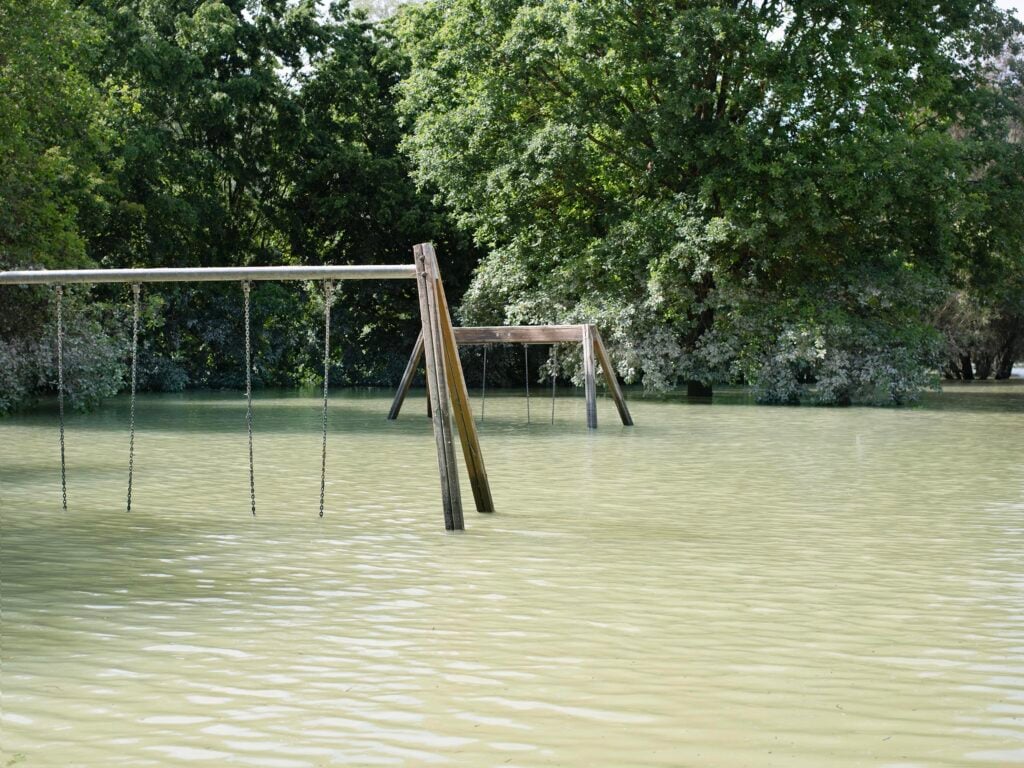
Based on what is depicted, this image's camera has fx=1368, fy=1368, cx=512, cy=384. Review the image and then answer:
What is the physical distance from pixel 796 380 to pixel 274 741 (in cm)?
2571

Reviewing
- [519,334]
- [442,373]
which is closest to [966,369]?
[519,334]

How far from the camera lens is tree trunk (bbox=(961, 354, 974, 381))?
5066cm

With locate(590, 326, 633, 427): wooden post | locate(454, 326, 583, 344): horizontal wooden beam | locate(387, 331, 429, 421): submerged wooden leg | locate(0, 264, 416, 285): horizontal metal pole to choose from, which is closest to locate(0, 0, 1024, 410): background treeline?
locate(387, 331, 429, 421): submerged wooden leg

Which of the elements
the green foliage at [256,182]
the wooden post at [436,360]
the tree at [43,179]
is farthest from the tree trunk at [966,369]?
the wooden post at [436,360]

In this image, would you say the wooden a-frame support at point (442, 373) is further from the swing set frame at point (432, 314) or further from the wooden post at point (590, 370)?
the wooden post at point (590, 370)

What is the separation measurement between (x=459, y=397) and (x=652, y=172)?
21925mm

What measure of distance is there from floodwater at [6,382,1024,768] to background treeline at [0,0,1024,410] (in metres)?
13.7

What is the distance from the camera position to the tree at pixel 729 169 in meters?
28.1

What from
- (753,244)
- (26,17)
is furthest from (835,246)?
(26,17)

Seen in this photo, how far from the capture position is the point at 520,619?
21.0 feet

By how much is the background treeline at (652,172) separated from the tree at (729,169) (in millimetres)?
67

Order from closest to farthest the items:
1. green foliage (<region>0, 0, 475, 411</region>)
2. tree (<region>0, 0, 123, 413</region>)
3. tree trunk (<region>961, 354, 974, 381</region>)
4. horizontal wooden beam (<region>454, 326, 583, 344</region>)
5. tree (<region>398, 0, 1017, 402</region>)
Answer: horizontal wooden beam (<region>454, 326, 583, 344</region>) → tree (<region>0, 0, 123, 413</region>) → tree (<region>398, 0, 1017, 402</region>) → green foliage (<region>0, 0, 475, 411</region>) → tree trunk (<region>961, 354, 974, 381</region>)

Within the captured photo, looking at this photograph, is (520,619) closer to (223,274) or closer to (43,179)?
(223,274)

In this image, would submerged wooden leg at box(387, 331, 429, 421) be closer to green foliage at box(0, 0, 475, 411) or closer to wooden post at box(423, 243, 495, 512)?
wooden post at box(423, 243, 495, 512)
